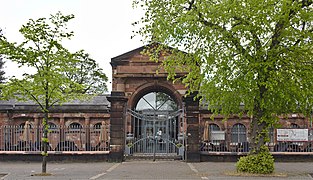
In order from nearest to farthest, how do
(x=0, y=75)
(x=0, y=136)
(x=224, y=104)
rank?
1. (x=224, y=104)
2. (x=0, y=136)
3. (x=0, y=75)

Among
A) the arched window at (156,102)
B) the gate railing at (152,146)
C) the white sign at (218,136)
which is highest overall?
the arched window at (156,102)

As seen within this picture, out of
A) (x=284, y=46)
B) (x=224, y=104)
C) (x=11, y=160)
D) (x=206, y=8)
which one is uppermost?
(x=206, y=8)

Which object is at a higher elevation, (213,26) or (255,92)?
(213,26)

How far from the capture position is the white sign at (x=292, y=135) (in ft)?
90.0

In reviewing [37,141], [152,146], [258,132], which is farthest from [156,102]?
[258,132]

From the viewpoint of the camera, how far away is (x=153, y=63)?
2795cm

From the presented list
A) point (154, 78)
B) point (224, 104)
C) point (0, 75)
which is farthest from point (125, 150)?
point (0, 75)

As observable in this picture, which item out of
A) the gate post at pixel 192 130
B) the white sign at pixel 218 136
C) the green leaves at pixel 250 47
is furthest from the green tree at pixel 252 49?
the white sign at pixel 218 136

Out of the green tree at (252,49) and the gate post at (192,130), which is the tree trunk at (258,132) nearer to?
the green tree at (252,49)

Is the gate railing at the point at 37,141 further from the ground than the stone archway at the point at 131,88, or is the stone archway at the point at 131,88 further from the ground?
the stone archway at the point at 131,88

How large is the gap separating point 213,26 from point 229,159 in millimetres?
10359

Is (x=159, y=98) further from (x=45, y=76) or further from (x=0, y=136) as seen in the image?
(x=45, y=76)

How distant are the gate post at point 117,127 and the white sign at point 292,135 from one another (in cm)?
913

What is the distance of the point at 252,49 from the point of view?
17.9 metres
